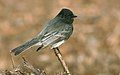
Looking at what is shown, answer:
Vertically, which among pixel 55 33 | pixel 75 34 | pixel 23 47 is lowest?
pixel 23 47

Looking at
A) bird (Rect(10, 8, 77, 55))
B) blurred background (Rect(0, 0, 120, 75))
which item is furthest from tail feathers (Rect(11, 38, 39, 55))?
blurred background (Rect(0, 0, 120, 75))

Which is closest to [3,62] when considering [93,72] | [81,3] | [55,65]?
[55,65]

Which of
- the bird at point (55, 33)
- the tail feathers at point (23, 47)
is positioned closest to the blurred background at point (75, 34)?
the bird at point (55, 33)

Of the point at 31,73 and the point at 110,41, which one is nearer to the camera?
the point at 31,73

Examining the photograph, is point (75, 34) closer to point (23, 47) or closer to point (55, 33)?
point (55, 33)

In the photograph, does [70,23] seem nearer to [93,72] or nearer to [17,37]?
[93,72]

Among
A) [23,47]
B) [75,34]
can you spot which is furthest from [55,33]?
[75,34]
